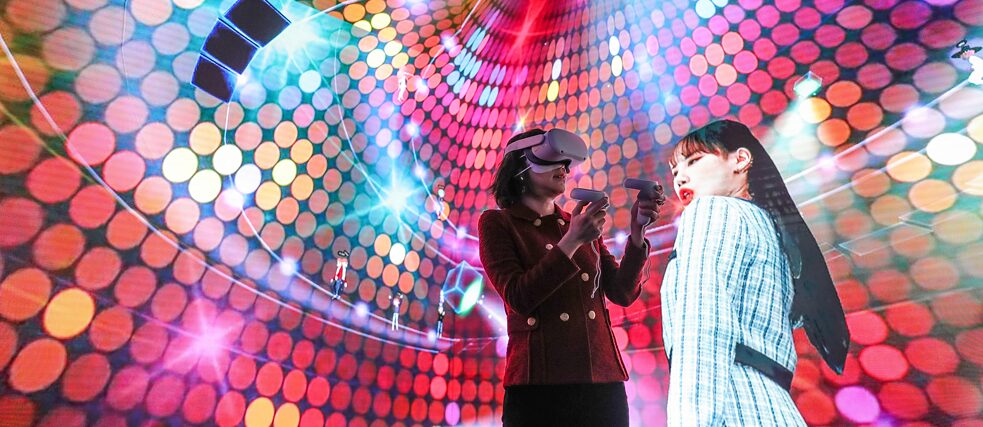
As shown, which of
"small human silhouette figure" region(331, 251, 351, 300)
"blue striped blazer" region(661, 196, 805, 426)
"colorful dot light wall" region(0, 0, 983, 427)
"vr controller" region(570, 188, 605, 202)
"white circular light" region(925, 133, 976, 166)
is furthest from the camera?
"small human silhouette figure" region(331, 251, 351, 300)

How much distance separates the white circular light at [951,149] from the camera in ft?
5.56

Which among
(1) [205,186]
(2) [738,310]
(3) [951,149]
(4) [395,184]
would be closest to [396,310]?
(4) [395,184]

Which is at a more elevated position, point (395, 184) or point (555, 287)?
point (395, 184)

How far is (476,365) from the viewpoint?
261cm

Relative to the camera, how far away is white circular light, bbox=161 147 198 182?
1.56 meters

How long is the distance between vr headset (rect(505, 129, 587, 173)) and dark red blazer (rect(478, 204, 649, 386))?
115 millimetres

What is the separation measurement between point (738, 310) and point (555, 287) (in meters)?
0.32

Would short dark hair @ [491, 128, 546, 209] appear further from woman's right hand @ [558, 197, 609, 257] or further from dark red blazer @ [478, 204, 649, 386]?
woman's right hand @ [558, 197, 609, 257]

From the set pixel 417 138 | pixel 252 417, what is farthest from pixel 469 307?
pixel 252 417

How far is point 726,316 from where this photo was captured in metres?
0.86

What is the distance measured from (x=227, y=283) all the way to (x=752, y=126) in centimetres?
205

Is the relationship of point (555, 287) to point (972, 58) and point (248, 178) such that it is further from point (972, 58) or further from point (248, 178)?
point (972, 58)

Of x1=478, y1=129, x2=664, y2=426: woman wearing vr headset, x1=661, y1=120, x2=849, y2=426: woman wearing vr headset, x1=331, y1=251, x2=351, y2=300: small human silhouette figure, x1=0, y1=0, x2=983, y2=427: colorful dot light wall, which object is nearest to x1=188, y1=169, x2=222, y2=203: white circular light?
x1=0, y1=0, x2=983, y2=427: colorful dot light wall

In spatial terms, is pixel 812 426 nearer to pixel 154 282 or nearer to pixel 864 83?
pixel 864 83
